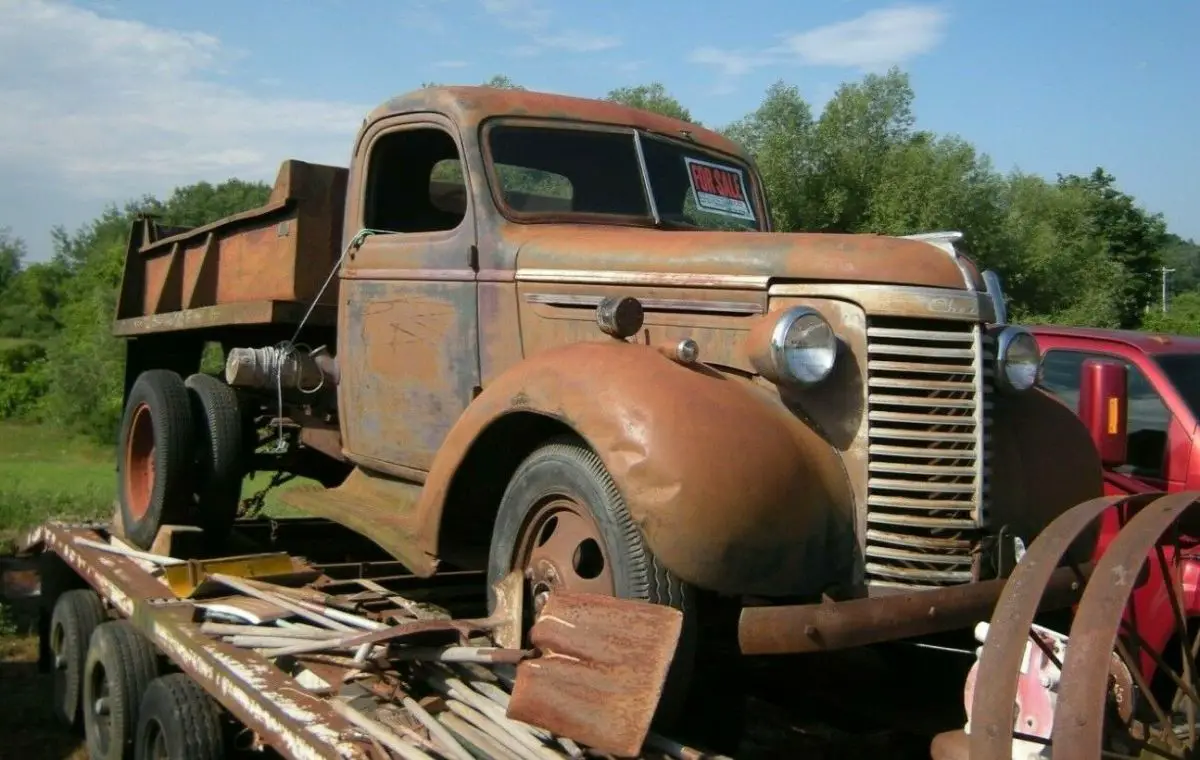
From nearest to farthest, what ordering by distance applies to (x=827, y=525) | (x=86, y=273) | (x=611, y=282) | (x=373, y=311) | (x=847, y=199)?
(x=827, y=525), (x=611, y=282), (x=373, y=311), (x=847, y=199), (x=86, y=273)

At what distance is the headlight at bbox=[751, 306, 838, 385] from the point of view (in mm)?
3084

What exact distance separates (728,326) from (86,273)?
143 feet

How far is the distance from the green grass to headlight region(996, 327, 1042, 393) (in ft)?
17.3

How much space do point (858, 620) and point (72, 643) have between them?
4120 millimetres

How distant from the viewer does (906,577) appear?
120 inches

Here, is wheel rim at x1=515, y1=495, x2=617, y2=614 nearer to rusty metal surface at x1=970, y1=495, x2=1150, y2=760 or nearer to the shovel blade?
the shovel blade

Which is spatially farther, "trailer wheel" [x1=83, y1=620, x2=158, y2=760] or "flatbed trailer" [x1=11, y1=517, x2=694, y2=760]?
"trailer wheel" [x1=83, y1=620, x2=158, y2=760]

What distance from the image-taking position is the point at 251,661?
3621mm

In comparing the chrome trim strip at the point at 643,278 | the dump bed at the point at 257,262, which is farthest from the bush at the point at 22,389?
the chrome trim strip at the point at 643,278

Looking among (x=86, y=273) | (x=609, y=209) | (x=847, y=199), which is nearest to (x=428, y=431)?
(x=609, y=209)

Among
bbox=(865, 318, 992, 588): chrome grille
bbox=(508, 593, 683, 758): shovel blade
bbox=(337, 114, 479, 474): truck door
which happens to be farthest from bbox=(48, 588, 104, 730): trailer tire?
bbox=(865, 318, 992, 588): chrome grille

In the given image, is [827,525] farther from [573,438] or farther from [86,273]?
[86,273]

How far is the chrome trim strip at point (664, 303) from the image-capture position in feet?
10.9

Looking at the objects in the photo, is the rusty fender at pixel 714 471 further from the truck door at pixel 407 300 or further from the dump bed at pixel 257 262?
the dump bed at pixel 257 262
